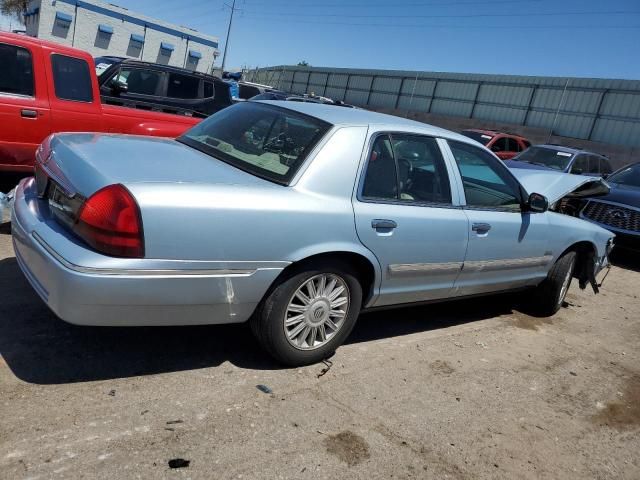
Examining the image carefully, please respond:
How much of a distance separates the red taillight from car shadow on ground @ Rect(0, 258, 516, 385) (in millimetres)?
821

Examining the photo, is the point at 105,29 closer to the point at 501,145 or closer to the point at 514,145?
the point at 514,145

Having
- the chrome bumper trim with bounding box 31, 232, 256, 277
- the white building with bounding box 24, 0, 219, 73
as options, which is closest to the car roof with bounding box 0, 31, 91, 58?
the chrome bumper trim with bounding box 31, 232, 256, 277

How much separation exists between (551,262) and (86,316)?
400 cm

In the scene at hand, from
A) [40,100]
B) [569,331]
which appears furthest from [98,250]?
[569,331]

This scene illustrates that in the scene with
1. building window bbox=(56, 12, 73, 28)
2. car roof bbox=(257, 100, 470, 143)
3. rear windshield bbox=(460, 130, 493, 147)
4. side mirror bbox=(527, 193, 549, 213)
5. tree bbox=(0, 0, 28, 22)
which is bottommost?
side mirror bbox=(527, 193, 549, 213)

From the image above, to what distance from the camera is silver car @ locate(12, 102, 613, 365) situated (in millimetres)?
2691

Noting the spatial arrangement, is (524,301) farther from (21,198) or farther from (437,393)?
(21,198)

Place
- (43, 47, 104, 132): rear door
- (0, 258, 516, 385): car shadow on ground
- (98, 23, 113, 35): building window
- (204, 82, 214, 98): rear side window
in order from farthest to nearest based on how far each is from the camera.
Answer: (98, 23, 113, 35): building window < (204, 82, 214, 98): rear side window < (43, 47, 104, 132): rear door < (0, 258, 516, 385): car shadow on ground

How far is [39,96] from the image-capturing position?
5.59 metres

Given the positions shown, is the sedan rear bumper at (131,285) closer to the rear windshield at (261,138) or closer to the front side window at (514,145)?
the rear windshield at (261,138)

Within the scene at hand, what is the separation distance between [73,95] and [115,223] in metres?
3.90

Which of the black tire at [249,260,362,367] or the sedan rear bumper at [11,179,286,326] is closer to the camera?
the sedan rear bumper at [11,179,286,326]

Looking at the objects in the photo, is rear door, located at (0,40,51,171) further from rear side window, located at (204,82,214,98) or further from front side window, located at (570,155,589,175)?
front side window, located at (570,155,589,175)

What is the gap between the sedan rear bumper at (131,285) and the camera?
104 inches
